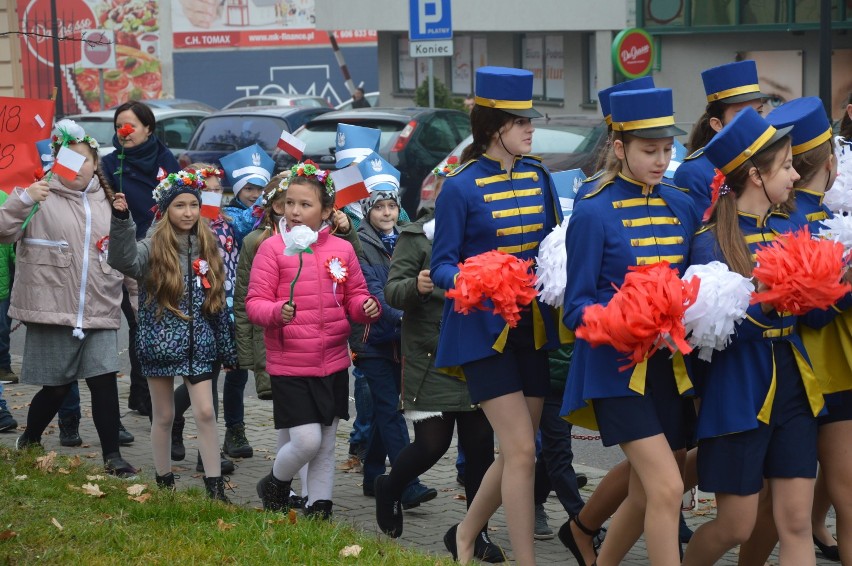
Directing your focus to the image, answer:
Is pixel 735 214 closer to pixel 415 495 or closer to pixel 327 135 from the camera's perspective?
pixel 415 495

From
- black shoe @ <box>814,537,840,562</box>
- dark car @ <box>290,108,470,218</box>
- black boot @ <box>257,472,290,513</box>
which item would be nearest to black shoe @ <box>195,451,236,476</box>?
black boot @ <box>257,472,290,513</box>

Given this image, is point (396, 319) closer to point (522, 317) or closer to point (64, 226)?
point (522, 317)

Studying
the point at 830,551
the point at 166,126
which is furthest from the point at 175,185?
the point at 166,126

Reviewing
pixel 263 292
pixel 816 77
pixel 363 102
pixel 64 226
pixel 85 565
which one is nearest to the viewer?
pixel 85 565

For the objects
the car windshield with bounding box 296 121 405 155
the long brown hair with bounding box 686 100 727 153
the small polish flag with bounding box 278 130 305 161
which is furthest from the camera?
the car windshield with bounding box 296 121 405 155

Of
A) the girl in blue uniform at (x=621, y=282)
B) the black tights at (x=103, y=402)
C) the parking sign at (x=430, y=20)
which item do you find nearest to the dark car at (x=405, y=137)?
the parking sign at (x=430, y=20)

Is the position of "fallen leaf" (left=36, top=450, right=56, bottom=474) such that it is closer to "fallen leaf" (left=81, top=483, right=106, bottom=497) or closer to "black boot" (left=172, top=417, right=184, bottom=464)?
"fallen leaf" (left=81, top=483, right=106, bottom=497)

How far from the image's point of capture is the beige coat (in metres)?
7.40

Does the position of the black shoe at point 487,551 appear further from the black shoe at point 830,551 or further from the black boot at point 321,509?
the black shoe at point 830,551

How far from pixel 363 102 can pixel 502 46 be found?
3498 mm

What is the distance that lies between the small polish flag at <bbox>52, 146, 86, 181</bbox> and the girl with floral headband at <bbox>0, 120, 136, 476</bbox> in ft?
0.45

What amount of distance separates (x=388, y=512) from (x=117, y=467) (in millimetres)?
1855

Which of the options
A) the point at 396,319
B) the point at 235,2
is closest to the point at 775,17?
the point at 396,319

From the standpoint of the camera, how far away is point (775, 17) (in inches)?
897
